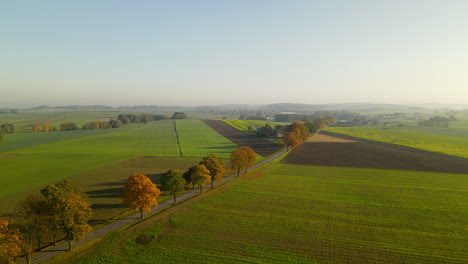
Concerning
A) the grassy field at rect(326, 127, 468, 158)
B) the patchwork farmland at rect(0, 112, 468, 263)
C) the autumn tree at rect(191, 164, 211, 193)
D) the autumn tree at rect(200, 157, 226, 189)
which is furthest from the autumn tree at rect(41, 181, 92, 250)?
the grassy field at rect(326, 127, 468, 158)

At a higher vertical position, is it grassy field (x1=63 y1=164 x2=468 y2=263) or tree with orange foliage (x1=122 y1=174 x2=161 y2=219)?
tree with orange foliage (x1=122 y1=174 x2=161 y2=219)

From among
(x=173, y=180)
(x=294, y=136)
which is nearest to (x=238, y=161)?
(x=173, y=180)

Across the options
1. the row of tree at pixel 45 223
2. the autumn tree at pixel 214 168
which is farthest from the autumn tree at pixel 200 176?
the row of tree at pixel 45 223

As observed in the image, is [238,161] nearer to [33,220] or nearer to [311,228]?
[311,228]

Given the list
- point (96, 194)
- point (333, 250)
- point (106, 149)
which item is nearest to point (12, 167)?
point (106, 149)

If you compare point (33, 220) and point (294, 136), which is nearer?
point (33, 220)

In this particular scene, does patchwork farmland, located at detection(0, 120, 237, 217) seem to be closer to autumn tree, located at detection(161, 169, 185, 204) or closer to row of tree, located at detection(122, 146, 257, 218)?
row of tree, located at detection(122, 146, 257, 218)
